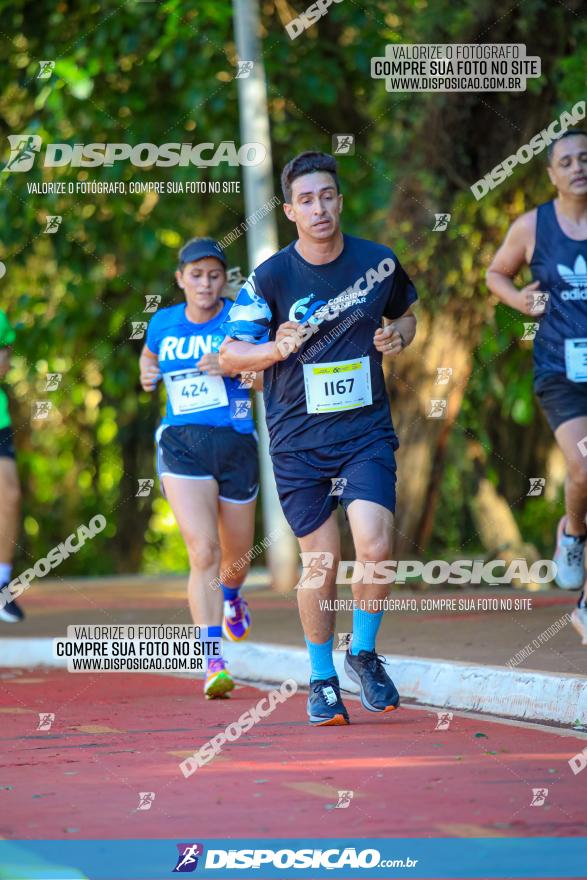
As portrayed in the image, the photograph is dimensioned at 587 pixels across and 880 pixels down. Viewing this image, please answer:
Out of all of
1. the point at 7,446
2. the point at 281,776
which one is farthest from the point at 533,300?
the point at 7,446

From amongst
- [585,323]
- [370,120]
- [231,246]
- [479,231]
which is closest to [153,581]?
[231,246]

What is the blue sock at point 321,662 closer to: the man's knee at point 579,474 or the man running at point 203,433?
the man running at point 203,433

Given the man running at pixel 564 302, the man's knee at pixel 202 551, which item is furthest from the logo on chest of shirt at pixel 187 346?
the man running at pixel 564 302

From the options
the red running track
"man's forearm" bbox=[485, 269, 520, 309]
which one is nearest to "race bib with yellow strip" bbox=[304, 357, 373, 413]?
the red running track

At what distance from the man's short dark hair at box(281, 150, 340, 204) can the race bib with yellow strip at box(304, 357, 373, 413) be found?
2.57ft

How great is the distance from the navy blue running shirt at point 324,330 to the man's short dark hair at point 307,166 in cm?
30

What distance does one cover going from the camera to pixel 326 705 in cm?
723

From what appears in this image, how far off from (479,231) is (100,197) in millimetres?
5059

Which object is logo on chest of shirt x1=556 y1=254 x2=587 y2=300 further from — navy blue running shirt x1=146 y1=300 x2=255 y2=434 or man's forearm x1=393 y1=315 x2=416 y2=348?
navy blue running shirt x1=146 y1=300 x2=255 y2=434

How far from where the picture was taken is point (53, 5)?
1761 centimetres

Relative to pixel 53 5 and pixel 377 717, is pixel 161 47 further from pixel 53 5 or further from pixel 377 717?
pixel 377 717

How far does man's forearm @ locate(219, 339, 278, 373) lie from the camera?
22.9 feet

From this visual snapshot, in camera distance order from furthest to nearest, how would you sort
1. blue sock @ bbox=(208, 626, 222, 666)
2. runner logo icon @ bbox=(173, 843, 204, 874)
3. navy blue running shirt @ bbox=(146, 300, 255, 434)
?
navy blue running shirt @ bbox=(146, 300, 255, 434), blue sock @ bbox=(208, 626, 222, 666), runner logo icon @ bbox=(173, 843, 204, 874)

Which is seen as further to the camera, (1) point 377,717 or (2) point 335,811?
(1) point 377,717
